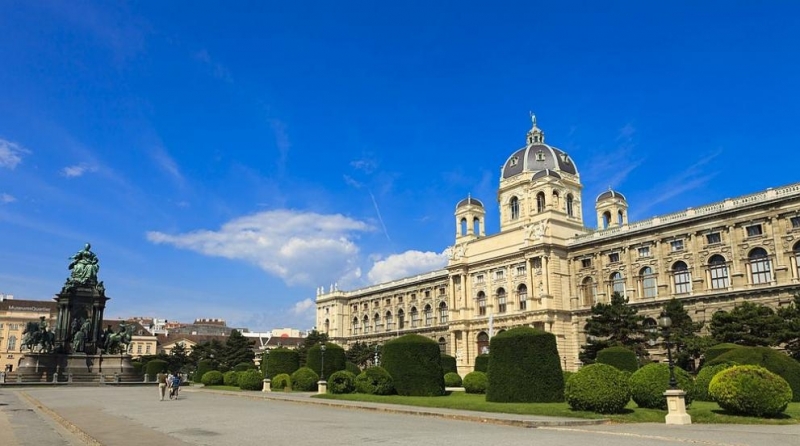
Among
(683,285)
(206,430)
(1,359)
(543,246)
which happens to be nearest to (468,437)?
(206,430)

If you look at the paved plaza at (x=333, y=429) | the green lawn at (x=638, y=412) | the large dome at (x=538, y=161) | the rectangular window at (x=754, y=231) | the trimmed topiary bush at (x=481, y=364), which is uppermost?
the large dome at (x=538, y=161)

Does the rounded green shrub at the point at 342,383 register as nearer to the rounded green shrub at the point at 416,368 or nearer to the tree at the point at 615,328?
the rounded green shrub at the point at 416,368

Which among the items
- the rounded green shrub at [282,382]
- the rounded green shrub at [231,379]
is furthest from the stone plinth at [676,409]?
the rounded green shrub at [231,379]

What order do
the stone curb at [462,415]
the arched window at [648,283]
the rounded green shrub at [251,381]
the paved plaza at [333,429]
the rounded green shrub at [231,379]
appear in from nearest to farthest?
1. the paved plaza at [333,429]
2. the stone curb at [462,415]
3. the rounded green shrub at [251,381]
4. the rounded green shrub at [231,379]
5. the arched window at [648,283]

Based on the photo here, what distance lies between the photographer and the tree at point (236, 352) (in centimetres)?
8181

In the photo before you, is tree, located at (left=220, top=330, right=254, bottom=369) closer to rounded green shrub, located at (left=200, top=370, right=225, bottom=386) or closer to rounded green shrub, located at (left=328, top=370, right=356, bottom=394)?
rounded green shrub, located at (left=200, top=370, right=225, bottom=386)

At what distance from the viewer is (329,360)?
1813 inches

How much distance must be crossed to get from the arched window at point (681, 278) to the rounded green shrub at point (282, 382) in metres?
37.4

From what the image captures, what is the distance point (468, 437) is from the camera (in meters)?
16.1

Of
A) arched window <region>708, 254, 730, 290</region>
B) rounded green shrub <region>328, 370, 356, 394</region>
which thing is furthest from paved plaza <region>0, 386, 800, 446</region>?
arched window <region>708, 254, 730, 290</region>

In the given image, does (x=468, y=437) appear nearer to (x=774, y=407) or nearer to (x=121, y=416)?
(x=774, y=407)

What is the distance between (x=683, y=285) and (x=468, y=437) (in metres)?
48.5

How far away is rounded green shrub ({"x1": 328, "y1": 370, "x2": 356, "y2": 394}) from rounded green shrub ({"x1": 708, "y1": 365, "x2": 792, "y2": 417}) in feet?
69.6

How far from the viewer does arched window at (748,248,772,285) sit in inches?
2016
